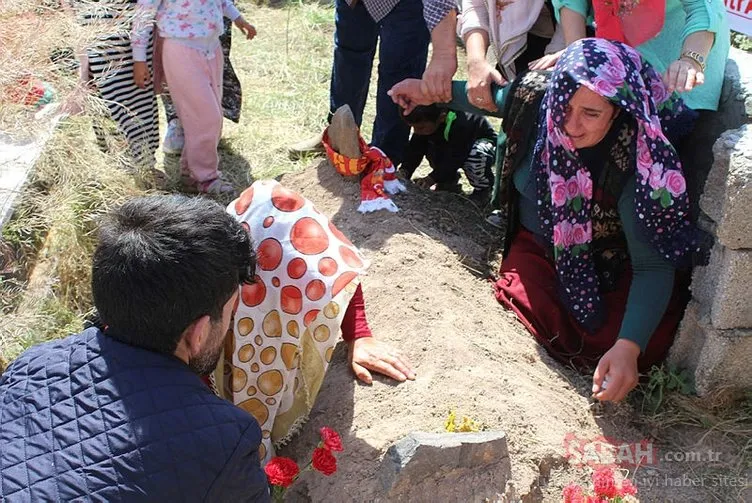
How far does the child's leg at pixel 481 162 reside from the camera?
3602mm

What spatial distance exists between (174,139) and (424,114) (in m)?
1.64

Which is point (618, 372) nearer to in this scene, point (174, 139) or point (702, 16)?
point (702, 16)

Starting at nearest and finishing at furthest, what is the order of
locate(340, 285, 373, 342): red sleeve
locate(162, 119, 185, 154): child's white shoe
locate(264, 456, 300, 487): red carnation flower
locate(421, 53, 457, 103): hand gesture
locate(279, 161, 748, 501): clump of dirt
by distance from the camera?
locate(264, 456, 300, 487): red carnation flower
locate(279, 161, 748, 501): clump of dirt
locate(340, 285, 373, 342): red sleeve
locate(421, 53, 457, 103): hand gesture
locate(162, 119, 185, 154): child's white shoe

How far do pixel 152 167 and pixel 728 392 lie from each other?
8.90 feet

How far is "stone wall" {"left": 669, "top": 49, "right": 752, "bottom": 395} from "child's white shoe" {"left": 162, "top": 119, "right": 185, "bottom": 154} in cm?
273

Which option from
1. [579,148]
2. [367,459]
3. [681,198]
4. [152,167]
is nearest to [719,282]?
[681,198]

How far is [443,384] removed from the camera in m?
2.31

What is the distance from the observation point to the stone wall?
2.21 metres

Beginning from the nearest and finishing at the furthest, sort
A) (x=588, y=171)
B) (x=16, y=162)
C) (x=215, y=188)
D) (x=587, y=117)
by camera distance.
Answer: (x=587, y=117), (x=588, y=171), (x=16, y=162), (x=215, y=188)

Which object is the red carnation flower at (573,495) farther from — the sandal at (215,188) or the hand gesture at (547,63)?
the sandal at (215,188)

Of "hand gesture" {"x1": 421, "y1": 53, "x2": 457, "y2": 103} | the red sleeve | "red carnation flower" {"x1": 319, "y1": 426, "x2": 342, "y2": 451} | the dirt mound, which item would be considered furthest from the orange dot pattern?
"hand gesture" {"x1": 421, "y1": 53, "x2": 457, "y2": 103}

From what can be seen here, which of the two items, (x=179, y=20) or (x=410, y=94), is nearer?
(x=410, y=94)

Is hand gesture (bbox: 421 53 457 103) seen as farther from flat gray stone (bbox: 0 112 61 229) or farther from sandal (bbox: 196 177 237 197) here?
flat gray stone (bbox: 0 112 61 229)

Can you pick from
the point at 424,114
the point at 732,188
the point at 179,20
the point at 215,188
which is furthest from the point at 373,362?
the point at 179,20
